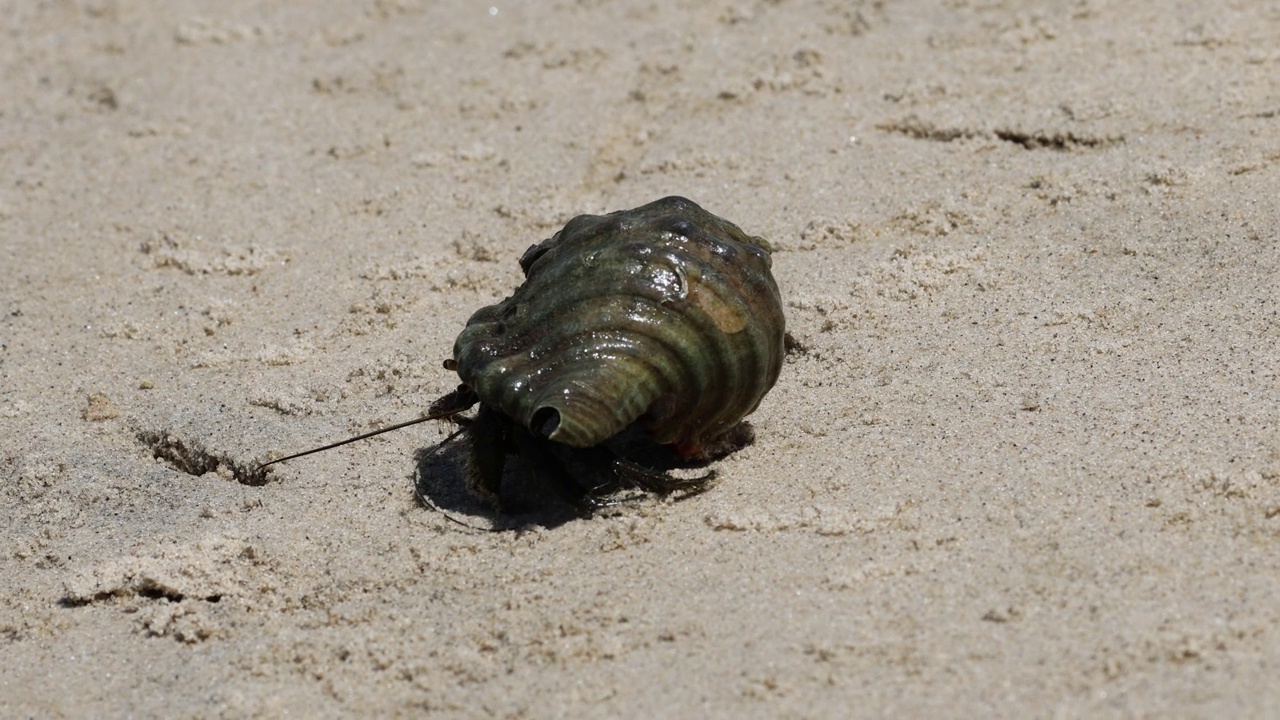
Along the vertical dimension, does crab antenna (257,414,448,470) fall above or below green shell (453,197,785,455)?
below

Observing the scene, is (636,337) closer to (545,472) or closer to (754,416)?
(545,472)

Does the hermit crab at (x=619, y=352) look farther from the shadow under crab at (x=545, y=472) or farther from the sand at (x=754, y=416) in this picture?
the sand at (x=754, y=416)

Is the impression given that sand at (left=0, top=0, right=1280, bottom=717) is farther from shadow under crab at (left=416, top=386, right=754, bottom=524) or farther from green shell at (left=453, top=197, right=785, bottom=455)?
green shell at (left=453, top=197, right=785, bottom=455)

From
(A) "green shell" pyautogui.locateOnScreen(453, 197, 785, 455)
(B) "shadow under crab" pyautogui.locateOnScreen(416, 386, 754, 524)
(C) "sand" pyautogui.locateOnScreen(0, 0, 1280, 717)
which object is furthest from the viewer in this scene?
(B) "shadow under crab" pyautogui.locateOnScreen(416, 386, 754, 524)

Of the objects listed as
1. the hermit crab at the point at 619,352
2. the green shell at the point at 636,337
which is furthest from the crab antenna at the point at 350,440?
the green shell at the point at 636,337

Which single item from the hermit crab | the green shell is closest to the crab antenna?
the hermit crab

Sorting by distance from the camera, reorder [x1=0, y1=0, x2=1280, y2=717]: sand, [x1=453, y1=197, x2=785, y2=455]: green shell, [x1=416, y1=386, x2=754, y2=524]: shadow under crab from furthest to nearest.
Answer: [x1=416, y1=386, x2=754, y2=524]: shadow under crab → [x1=453, y1=197, x2=785, y2=455]: green shell → [x1=0, y1=0, x2=1280, y2=717]: sand

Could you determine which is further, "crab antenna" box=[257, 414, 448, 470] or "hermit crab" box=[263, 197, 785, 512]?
"crab antenna" box=[257, 414, 448, 470]
